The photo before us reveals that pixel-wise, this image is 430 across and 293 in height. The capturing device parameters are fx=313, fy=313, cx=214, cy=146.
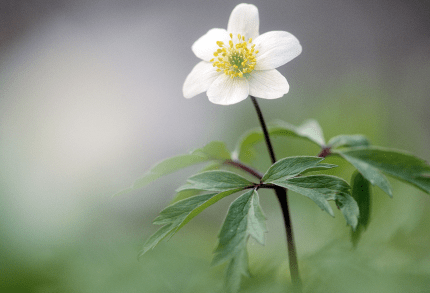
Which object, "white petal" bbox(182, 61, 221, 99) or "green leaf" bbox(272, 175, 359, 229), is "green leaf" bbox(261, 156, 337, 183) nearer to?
"green leaf" bbox(272, 175, 359, 229)

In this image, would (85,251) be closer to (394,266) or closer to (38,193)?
(38,193)

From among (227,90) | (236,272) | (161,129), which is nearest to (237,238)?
(236,272)

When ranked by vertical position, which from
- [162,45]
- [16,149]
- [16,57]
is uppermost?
[16,57]

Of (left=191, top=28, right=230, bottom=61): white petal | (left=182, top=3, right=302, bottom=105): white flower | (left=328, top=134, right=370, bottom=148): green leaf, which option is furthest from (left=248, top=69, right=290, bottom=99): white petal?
(left=328, top=134, right=370, bottom=148): green leaf

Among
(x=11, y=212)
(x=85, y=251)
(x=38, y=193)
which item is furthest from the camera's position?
(x=38, y=193)

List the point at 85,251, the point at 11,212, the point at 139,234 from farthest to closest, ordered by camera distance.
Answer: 1. the point at 11,212
2. the point at 139,234
3. the point at 85,251

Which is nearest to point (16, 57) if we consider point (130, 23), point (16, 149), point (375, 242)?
point (130, 23)

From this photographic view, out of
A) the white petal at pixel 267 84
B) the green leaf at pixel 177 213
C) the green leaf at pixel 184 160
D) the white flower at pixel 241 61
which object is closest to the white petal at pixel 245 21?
the white flower at pixel 241 61

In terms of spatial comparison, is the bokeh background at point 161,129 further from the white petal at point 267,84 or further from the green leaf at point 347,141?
the white petal at point 267,84
